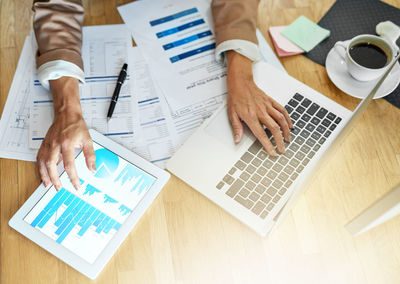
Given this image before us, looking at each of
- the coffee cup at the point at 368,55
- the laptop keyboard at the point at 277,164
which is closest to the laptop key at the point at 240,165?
the laptop keyboard at the point at 277,164

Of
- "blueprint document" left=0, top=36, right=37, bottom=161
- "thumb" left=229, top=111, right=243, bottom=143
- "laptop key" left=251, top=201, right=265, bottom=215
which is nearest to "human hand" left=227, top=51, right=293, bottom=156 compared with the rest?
"thumb" left=229, top=111, right=243, bottom=143

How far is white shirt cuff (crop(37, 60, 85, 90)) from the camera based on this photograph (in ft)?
2.59

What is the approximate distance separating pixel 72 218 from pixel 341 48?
0.70 metres

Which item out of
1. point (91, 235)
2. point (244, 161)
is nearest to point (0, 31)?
point (91, 235)

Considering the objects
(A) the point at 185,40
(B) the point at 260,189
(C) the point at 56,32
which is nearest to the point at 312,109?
(B) the point at 260,189

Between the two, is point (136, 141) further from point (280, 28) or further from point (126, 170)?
point (280, 28)

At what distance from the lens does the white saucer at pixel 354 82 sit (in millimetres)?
789

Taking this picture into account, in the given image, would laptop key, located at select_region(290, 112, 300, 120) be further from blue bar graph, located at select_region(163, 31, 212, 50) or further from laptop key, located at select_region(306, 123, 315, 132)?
blue bar graph, located at select_region(163, 31, 212, 50)

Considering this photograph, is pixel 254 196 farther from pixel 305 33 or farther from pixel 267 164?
pixel 305 33

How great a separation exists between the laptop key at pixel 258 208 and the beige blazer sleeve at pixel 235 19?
15.5 inches

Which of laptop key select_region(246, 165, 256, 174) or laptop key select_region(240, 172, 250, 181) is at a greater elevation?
laptop key select_region(246, 165, 256, 174)

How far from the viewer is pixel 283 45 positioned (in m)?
0.86

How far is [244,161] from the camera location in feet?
2.40

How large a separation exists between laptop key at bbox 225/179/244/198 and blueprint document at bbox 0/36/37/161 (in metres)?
0.43
